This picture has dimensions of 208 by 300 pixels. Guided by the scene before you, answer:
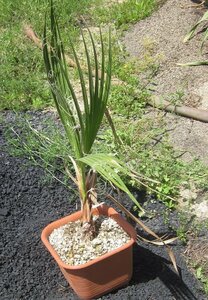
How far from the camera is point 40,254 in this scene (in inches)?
130

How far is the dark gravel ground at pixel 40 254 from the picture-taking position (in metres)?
3.12

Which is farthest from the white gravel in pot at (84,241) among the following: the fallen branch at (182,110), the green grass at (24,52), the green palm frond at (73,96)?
the green grass at (24,52)

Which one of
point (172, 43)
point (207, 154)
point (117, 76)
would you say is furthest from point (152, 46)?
point (207, 154)

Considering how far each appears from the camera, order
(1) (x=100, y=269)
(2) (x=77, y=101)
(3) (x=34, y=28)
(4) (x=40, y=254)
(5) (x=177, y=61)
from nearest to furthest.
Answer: (2) (x=77, y=101) < (1) (x=100, y=269) < (4) (x=40, y=254) < (5) (x=177, y=61) < (3) (x=34, y=28)

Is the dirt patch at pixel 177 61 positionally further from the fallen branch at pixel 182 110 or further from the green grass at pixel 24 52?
the green grass at pixel 24 52

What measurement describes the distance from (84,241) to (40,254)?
43 centimetres

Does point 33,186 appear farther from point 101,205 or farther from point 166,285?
point 166,285

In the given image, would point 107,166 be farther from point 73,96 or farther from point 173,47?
point 173,47

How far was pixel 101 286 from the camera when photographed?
9.90ft

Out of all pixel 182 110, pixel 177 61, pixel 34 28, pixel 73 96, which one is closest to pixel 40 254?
pixel 73 96

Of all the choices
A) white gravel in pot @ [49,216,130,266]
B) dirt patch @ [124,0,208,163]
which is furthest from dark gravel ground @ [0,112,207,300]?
dirt patch @ [124,0,208,163]

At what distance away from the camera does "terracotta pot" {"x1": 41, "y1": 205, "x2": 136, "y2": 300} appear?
9.42 feet

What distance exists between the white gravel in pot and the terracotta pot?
0.11ft

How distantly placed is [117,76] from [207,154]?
117 centimetres
